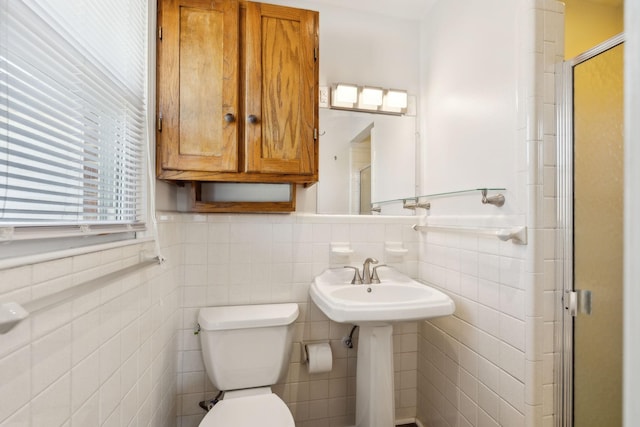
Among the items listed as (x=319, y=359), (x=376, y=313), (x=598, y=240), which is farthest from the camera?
(x=319, y=359)

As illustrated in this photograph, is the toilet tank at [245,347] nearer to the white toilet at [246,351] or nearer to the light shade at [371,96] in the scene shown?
the white toilet at [246,351]

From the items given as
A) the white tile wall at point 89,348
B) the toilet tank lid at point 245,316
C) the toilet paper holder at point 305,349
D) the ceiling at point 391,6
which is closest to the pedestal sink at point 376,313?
the toilet tank lid at point 245,316

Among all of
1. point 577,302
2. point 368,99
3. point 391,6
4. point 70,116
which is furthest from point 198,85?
point 577,302

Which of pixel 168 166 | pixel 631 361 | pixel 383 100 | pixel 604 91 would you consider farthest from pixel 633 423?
pixel 383 100

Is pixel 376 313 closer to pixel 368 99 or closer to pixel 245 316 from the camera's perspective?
pixel 245 316

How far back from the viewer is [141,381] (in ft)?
3.41

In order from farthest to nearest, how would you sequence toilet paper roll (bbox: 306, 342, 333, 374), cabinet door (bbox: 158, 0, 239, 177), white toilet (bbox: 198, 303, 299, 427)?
toilet paper roll (bbox: 306, 342, 333, 374), white toilet (bbox: 198, 303, 299, 427), cabinet door (bbox: 158, 0, 239, 177)

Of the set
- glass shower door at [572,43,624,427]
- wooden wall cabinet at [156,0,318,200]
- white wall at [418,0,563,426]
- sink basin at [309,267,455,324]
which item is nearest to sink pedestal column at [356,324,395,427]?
sink basin at [309,267,455,324]

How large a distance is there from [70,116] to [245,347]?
1087mm

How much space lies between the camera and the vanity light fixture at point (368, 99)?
1725mm

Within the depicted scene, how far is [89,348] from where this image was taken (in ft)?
2.38

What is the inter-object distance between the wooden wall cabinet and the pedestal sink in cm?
58

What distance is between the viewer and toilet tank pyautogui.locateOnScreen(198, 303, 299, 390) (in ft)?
4.34

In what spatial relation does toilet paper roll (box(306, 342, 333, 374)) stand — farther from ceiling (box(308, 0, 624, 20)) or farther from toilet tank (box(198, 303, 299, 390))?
ceiling (box(308, 0, 624, 20))
